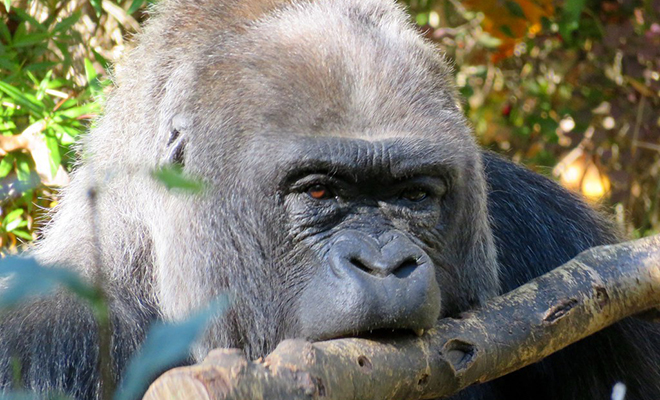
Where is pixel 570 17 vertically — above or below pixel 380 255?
below

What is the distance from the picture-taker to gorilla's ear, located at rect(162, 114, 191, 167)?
12.3ft

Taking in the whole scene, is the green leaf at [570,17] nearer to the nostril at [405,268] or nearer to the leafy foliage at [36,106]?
the leafy foliage at [36,106]

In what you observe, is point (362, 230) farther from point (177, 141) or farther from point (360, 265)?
point (177, 141)

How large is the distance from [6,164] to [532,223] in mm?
2862

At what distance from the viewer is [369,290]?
3080 mm

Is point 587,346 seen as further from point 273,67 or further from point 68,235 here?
point 68,235

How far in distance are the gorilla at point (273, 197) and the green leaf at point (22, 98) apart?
2.03 ft

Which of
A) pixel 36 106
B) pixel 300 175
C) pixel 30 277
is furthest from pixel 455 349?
pixel 36 106

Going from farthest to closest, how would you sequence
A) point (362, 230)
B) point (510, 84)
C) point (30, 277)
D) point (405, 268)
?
point (510, 84) < point (362, 230) < point (405, 268) < point (30, 277)

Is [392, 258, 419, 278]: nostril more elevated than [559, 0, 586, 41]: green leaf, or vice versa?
[392, 258, 419, 278]: nostril

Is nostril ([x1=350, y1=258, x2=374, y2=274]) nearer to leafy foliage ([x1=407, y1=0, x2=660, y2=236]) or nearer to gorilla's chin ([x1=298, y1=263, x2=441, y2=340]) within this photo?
gorilla's chin ([x1=298, y1=263, x2=441, y2=340])

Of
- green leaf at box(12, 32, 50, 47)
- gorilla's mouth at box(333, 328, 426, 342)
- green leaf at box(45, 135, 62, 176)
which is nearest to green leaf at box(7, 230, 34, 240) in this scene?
green leaf at box(45, 135, 62, 176)

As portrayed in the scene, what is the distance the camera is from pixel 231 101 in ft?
12.0

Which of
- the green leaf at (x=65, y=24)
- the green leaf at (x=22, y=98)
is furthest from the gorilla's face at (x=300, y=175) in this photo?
the green leaf at (x=65, y=24)
